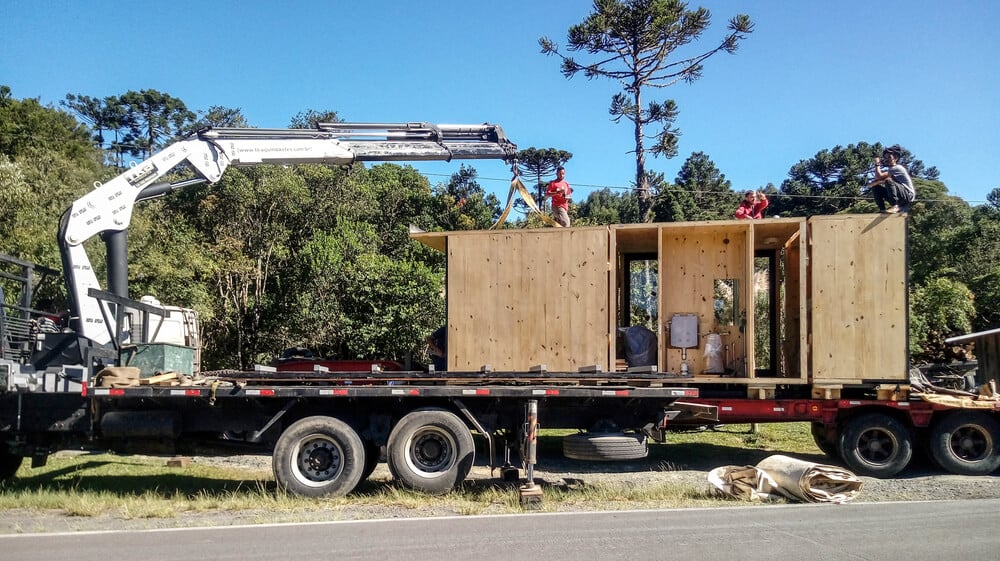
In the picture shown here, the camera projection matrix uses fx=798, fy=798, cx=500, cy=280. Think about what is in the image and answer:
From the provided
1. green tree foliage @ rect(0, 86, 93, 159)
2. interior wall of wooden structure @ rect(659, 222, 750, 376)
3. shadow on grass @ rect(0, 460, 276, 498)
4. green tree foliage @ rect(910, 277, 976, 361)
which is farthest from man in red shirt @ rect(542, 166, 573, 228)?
green tree foliage @ rect(0, 86, 93, 159)

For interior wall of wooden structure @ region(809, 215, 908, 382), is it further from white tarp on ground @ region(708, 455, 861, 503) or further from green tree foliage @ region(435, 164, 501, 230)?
green tree foliage @ region(435, 164, 501, 230)

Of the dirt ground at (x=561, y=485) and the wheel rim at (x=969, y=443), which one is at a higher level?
the wheel rim at (x=969, y=443)

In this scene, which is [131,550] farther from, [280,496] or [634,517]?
[634,517]

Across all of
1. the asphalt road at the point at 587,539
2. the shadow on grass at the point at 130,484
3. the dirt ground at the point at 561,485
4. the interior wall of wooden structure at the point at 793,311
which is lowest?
the shadow on grass at the point at 130,484

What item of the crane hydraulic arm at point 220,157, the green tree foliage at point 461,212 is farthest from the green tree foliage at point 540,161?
the crane hydraulic arm at point 220,157

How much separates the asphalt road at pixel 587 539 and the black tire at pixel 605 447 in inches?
54.5

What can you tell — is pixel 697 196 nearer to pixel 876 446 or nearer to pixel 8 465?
pixel 876 446

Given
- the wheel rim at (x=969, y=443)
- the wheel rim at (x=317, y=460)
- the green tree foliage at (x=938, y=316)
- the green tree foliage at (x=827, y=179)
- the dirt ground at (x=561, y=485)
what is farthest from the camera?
the green tree foliage at (x=827, y=179)

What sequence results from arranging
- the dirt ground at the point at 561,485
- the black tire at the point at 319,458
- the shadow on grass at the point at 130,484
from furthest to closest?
1. the shadow on grass at the point at 130,484
2. the black tire at the point at 319,458
3. the dirt ground at the point at 561,485

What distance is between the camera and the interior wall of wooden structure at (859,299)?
1182cm

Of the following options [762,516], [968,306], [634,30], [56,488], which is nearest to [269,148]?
[56,488]

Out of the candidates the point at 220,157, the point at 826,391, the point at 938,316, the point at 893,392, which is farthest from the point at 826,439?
the point at 938,316

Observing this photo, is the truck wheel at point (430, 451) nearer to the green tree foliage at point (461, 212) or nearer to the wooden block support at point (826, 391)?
the wooden block support at point (826, 391)

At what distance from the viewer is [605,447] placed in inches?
409
